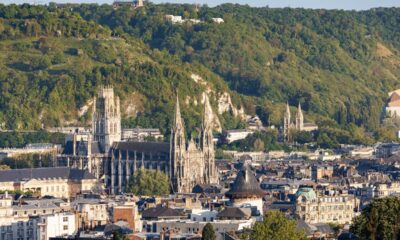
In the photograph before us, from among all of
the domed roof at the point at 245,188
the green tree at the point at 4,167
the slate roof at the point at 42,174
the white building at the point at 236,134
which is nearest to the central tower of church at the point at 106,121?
the green tree at the point at 4,167

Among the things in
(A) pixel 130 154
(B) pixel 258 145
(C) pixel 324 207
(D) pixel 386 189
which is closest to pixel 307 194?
(C) pixel 324 207

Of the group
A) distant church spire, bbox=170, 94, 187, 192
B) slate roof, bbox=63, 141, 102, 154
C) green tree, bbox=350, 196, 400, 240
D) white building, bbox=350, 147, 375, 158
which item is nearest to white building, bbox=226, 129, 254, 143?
white building, bbox=350, 147, 375, 158

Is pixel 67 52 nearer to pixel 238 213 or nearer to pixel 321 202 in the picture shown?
pixel 321 202

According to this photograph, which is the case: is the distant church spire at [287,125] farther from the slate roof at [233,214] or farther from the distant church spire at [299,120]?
the slate roof at [233,214]

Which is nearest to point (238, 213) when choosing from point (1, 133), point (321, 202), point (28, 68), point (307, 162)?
point (321, 202)

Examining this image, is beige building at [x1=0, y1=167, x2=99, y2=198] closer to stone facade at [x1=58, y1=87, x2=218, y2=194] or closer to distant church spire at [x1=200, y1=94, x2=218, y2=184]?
stone facade at [x1=58, y1=87, x2=218, y2=194]

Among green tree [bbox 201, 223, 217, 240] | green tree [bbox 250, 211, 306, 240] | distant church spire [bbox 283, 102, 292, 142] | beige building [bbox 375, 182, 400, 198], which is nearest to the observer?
green tree [bbox 250, 211, 306, 240]

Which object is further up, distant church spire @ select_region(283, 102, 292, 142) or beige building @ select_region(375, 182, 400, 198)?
beige building @ select_region(375, 182, 400, 198)
